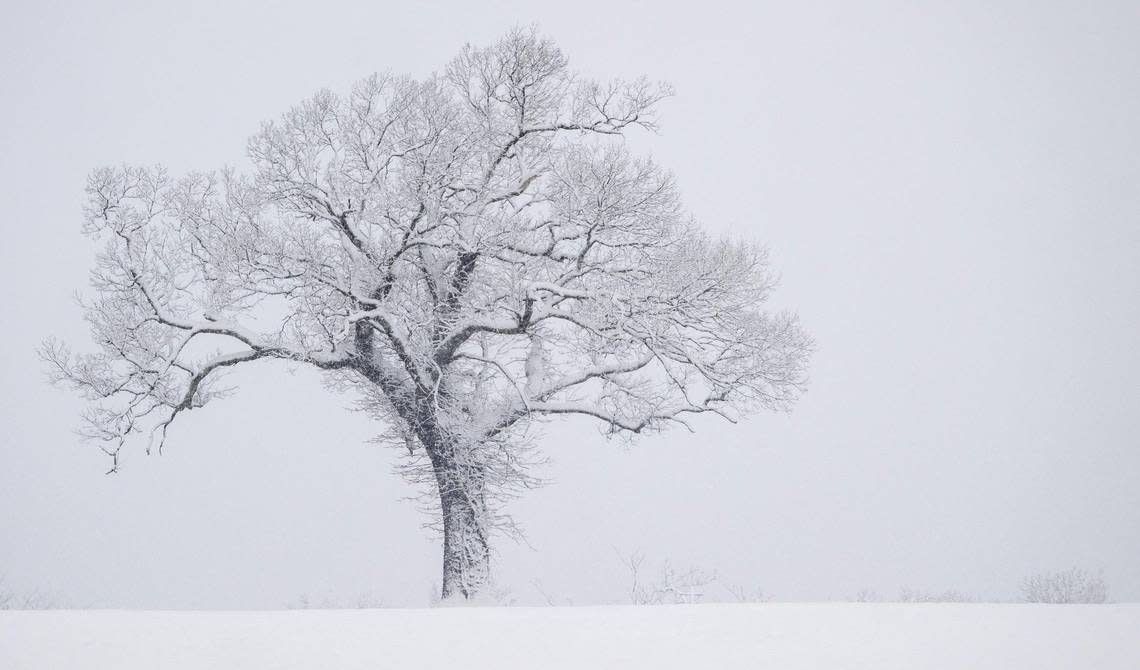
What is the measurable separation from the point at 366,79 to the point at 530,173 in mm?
2521

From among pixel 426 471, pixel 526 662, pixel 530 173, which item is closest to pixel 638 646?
pixel 526 662

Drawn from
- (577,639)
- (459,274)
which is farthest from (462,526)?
(577,639)

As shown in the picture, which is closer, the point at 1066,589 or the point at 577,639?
the point at 577,639

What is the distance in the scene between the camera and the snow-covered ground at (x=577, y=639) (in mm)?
3500

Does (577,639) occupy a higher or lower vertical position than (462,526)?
lower

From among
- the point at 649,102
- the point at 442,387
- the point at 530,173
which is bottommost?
the point at 442,387

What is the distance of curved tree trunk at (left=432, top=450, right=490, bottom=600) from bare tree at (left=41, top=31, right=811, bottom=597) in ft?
0.10

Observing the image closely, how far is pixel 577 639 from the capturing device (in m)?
3.71

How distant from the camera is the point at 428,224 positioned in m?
12.7

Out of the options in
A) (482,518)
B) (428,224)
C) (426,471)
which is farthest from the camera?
(426,471)

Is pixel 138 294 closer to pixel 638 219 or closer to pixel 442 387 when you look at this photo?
pixel 442 387

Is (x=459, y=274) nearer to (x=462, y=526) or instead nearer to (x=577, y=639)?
(x=462, y=526)

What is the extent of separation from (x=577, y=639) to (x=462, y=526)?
10172 millimetres

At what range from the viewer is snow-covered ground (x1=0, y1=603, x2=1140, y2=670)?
11.5 feet
